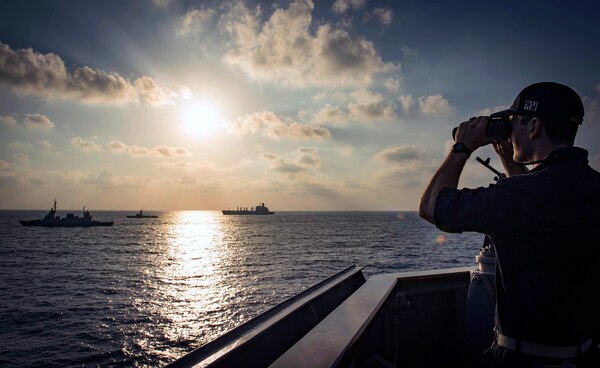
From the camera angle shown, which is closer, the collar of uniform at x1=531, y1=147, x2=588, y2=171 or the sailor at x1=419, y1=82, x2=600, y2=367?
the sailor at x1=419, y1=82, x2=600, y2=367

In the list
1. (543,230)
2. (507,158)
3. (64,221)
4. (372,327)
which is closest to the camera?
(543,230)

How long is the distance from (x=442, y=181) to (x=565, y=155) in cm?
46

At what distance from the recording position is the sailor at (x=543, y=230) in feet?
4.29

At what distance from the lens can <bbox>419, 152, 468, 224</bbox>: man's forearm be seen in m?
1.51

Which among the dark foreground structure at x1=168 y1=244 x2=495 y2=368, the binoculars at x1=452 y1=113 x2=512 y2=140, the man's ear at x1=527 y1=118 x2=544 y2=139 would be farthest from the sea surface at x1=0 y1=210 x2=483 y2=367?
the man's ear at x1=527 y1=118 x2=544 y2=139

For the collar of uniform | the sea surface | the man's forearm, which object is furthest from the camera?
the sea surface

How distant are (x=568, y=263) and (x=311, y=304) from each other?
2.27m

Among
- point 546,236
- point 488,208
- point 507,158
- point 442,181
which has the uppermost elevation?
point 507,158

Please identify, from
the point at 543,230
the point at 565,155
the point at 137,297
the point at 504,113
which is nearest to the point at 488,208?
the point at 543,230

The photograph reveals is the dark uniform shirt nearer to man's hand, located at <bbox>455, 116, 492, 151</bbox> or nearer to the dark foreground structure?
man's hand, located at <bbox>455, 116, 492, 151</bbox>

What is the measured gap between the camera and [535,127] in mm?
1509

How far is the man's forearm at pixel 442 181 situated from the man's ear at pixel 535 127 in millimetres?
272

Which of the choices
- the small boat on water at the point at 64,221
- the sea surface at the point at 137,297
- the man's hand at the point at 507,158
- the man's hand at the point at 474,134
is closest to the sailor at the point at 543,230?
the man's hand at the point at 474,134

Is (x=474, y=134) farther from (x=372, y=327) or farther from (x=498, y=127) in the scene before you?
(x=372, y=327)
